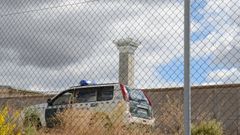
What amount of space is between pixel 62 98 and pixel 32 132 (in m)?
6.02

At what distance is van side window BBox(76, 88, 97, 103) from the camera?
39.9 ft

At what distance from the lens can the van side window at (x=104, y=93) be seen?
12406mm

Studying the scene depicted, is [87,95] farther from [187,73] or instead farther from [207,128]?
[187,73]

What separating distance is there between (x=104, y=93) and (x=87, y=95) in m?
0.44

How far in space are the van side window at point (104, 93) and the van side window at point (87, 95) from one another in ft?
0.34

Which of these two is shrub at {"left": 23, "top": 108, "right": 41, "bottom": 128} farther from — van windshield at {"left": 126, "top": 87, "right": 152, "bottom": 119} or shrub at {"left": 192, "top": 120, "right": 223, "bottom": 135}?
shrub at {"left": 192, "top": 120, "right": 223, "bottom": 135}

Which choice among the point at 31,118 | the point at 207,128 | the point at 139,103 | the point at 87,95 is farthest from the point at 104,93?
the point at 31,118

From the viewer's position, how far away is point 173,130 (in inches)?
302

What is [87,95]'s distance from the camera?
40.8 ft

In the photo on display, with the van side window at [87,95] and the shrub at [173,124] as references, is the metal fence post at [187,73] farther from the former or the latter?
the van side window at [87,95]

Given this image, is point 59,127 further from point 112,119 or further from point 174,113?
point 174,113

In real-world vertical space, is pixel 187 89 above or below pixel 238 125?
above

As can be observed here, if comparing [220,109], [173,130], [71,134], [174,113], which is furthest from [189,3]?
[220,109]

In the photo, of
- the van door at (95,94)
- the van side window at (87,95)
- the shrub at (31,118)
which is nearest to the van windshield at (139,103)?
the van door at (95,94)
